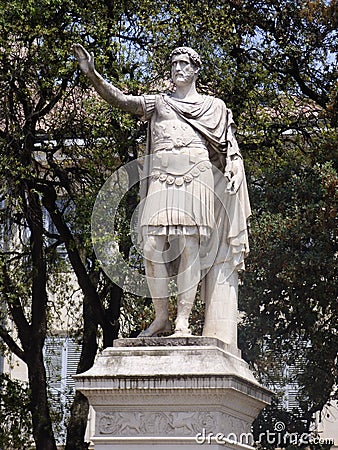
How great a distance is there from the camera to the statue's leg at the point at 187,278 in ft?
31.1

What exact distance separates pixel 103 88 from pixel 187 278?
179 centimetres

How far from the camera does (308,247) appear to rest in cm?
1872

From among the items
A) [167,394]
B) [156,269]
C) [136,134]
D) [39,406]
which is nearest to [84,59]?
[156,269]

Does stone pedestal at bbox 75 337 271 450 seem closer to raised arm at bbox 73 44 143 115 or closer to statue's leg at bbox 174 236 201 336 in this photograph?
statue's leg at bbox 174 236 201 336

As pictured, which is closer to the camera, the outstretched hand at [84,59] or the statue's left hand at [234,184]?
the outstretched hand at [84,59]

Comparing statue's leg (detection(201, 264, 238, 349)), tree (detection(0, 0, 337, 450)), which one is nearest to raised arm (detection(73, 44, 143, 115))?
statue's leg (detection(201, 264, 238, 349))

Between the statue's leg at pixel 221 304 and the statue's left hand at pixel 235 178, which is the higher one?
the statue's left hand at pixel 235 178

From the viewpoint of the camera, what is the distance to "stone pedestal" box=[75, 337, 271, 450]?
29.3ft

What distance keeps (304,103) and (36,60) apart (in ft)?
15.5

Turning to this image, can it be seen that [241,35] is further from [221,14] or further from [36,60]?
[36,60]

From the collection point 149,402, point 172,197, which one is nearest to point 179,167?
point 172,197

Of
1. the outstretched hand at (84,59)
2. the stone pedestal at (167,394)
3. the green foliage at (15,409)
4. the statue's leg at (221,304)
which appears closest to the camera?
the stone pedestal at (167,394)

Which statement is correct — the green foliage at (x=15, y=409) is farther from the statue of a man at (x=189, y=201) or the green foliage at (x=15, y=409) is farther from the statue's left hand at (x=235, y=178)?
the statue's left hand at (x=235, y=178)

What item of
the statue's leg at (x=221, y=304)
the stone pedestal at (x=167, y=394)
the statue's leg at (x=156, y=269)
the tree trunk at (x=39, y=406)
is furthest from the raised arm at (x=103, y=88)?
the tree trunk at (x=39, y=406)
